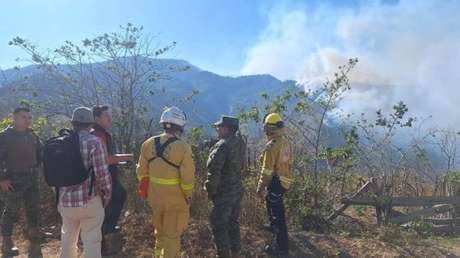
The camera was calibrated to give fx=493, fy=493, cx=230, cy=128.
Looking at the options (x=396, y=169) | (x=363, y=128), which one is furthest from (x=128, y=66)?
(x=396, y=169)

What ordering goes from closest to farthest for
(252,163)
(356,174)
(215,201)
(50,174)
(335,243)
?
(50,174) → (215,201) → (335,243) → (252,163) → (356,174)

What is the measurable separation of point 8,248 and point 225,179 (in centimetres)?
369

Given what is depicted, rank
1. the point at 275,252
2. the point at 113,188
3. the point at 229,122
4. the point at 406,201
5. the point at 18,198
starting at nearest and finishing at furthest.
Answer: the point at 229,122
the point at 113,188
the point at 275,252
the point at 18,198
the point at 406,201

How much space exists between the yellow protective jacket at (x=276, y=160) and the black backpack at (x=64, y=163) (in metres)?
2.63

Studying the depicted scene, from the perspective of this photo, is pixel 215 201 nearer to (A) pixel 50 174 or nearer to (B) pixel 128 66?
(A) pixel 50 174

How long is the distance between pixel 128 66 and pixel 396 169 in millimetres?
6221

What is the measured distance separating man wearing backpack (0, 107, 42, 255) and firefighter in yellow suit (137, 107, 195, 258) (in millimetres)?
2670

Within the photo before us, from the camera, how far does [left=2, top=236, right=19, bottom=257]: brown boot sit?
743cm

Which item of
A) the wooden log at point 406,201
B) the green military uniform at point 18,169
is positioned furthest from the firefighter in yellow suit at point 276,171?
the green military uniform at point 18,169

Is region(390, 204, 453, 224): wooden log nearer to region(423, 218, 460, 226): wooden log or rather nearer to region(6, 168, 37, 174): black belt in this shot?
region(423, 218, 460, 226): wooden log

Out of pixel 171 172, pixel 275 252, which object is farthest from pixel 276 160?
pixel 171 172

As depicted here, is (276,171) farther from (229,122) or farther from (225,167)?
(229,122)

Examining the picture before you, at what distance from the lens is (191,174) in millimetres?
5672

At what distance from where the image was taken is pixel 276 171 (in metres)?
6.93
